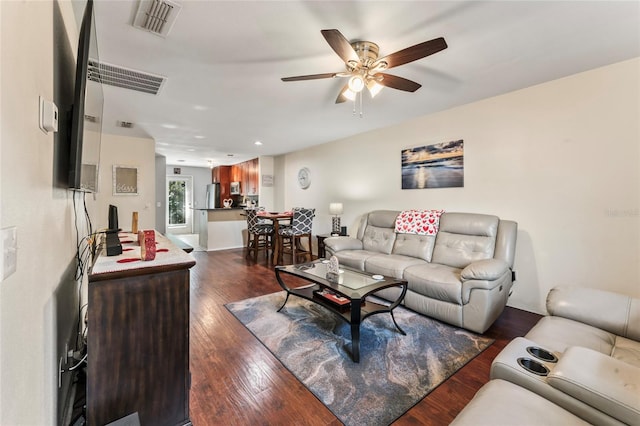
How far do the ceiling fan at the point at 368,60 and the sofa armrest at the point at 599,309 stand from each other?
5.95ft

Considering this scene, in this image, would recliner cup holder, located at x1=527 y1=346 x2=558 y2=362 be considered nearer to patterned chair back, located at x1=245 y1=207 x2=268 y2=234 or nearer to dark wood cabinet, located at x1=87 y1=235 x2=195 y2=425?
dark wood cabinet, located at x1=87 y1=235 x2=195 y2=425

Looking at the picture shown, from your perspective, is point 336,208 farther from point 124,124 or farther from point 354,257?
point 124,124

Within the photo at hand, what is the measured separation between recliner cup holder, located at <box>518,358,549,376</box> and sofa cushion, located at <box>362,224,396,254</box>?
2.51m

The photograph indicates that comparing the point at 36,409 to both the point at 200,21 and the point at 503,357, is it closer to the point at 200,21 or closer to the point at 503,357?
the point at 503,357

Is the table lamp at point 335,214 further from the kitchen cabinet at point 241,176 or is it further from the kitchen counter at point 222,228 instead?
the kitchen cabinet at point 241,176

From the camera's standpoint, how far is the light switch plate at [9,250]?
574 millimetres

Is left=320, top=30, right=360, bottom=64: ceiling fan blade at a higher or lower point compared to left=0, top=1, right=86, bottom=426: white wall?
higher

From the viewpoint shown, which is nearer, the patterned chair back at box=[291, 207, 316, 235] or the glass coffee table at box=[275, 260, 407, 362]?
the glass coffee table at box=[275, 260, 407, 362]

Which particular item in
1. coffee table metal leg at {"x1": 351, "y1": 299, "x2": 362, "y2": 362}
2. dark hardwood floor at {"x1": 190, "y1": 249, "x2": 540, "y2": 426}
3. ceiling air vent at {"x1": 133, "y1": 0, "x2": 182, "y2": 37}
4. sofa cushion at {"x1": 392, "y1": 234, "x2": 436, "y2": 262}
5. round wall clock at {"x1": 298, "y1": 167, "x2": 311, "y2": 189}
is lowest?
dark hardwood floor at {"x1": 190, "y1": 249, "x2": 540, "y2": 426}

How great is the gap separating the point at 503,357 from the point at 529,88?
2.94 metres

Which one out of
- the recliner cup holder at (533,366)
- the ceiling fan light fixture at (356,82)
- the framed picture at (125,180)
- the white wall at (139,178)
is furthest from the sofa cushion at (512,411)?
the framed picture at (125,180)

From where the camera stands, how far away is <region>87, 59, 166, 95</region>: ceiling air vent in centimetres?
243

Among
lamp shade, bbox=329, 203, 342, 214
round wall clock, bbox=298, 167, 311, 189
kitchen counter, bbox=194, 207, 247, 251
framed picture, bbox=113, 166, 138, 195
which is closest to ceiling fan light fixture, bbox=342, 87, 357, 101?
lamp shade, bbox=329, 203, 342, 214

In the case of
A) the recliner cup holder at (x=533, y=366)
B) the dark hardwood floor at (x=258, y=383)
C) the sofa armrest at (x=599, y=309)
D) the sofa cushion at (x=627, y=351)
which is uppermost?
the sofa armrest at (x=599, y=309)
